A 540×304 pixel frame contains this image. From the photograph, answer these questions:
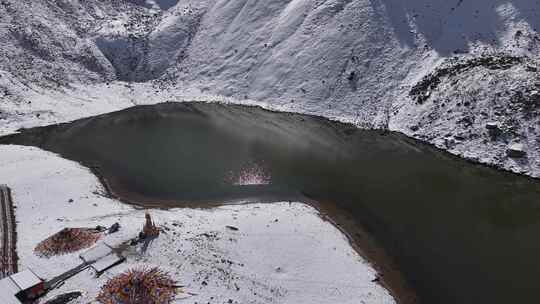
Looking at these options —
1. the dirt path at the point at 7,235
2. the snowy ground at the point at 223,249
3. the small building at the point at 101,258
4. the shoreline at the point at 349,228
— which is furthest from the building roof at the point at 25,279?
the shoreline at the point at 349,228

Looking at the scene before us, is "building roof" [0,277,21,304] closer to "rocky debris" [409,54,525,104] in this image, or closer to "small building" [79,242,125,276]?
"small building" [79,242,125,276]

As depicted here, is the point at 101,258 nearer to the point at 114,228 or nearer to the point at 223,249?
the point at 114,228

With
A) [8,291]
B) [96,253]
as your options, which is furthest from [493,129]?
[8,291]

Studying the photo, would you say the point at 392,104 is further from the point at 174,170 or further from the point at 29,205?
the point at 29,205

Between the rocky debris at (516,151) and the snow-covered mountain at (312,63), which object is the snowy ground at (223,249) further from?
the rocky debris at (516,151)

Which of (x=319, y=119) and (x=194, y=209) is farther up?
(x=319, y=119)

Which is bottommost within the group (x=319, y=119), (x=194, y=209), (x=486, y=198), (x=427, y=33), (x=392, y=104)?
(x=194, y=209)

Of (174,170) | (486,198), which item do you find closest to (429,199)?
(486,198)
